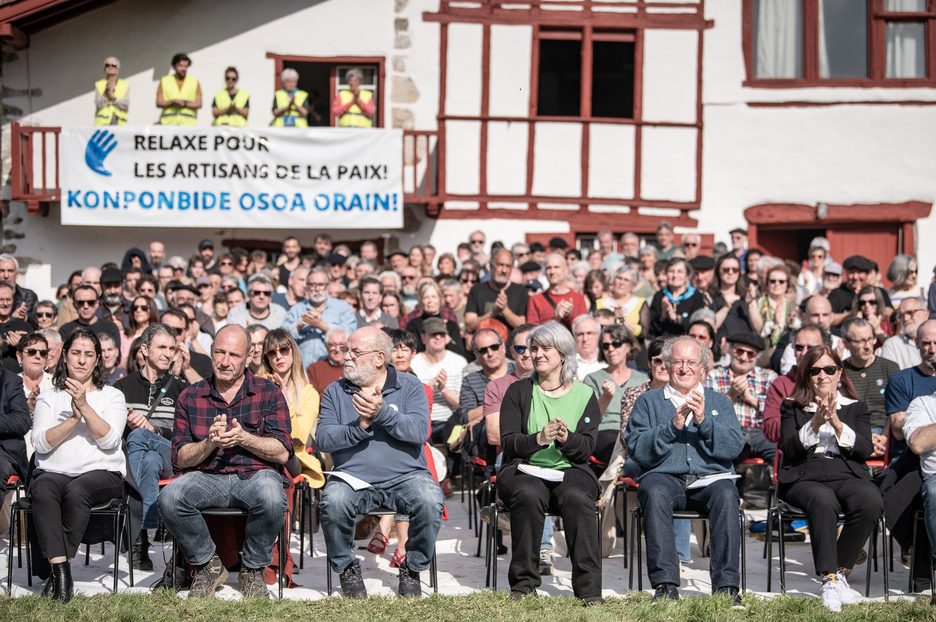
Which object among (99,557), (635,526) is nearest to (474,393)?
(635,526)

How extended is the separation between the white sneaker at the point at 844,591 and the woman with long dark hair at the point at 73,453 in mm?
3976

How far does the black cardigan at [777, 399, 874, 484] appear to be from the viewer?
18.0 feet

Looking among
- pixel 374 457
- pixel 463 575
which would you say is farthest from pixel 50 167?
pixel 463 575

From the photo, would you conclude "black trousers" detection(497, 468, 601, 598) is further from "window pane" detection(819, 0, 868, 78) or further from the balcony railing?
"window pane" detection(819, 0, 868, 78)

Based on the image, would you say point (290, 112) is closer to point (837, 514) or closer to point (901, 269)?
point (901, 269)

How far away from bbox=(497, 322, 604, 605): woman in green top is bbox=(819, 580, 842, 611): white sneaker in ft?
3.81

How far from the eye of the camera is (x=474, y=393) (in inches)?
276

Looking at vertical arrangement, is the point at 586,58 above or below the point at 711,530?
above

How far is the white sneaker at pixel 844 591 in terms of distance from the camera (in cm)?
499

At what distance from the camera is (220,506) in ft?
17.1

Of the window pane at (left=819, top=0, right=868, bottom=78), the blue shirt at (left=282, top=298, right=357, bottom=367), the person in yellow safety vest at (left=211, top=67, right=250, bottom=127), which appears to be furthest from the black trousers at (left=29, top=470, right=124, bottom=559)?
the window pane at (left=819, top=0, right=868, bottom=78)

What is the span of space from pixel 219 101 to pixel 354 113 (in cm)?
186

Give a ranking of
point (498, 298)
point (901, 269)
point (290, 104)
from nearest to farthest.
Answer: point (901, 269) → point (498, 298) → point (290, 104)

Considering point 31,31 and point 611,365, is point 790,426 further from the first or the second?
point 31,31
